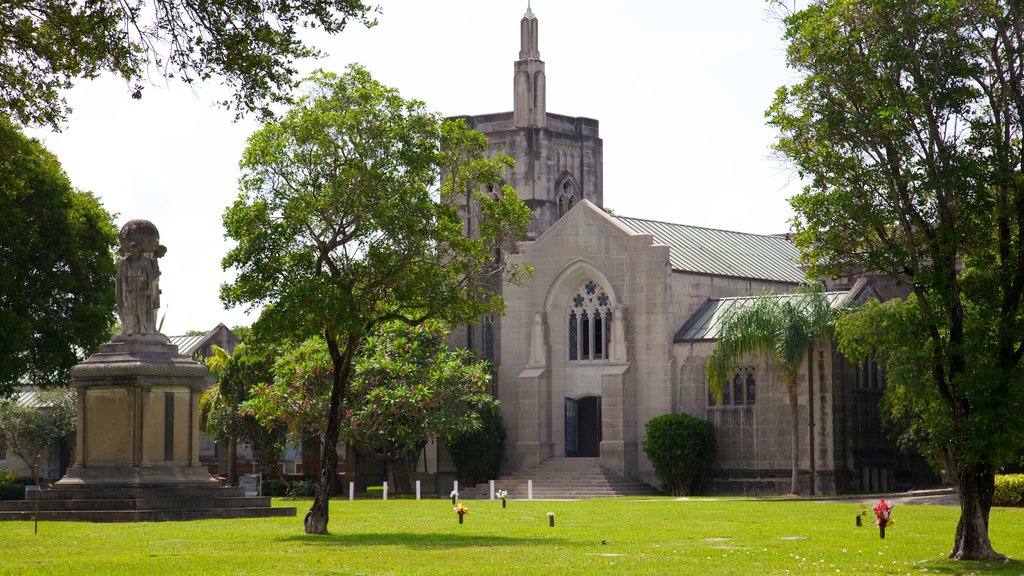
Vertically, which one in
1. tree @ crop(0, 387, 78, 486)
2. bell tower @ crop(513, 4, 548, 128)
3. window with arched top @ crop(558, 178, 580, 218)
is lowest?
tree @ crop(0, 387, 78, 486)

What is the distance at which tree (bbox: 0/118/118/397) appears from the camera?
45.1m

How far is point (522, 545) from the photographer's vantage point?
26.0m

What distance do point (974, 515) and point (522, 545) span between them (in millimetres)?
7251

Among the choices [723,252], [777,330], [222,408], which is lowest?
[222,408]

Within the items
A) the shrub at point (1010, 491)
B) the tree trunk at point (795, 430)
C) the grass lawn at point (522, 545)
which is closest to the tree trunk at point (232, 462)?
the tree trunk at point (795, 430)

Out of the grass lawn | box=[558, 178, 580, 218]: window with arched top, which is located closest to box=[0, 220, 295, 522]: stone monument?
the grass lawn

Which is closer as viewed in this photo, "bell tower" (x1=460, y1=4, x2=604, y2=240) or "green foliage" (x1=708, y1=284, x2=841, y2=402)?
"green foliage" (x1=708, y1=284, x2=841, y2=402)

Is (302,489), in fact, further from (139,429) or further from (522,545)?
(522,545)

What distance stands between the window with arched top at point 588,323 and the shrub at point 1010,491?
62.4 ft

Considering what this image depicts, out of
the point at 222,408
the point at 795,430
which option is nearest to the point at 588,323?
the point at 795,430

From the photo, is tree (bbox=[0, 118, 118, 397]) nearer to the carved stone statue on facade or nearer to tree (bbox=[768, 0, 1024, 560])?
the carved stone statue on facade

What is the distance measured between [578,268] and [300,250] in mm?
29174

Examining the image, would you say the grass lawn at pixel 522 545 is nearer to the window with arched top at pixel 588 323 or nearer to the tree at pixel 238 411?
the tree at pixel 238 411

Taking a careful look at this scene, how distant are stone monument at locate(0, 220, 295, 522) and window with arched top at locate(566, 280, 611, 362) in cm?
2269
